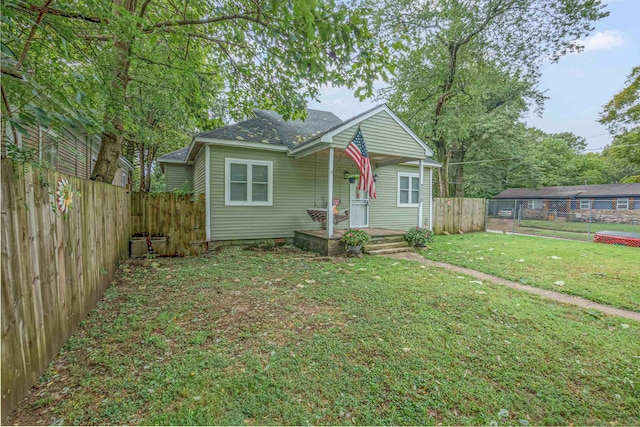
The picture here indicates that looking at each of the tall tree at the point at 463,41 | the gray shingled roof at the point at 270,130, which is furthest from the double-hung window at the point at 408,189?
the tall tree at the point at 463,41

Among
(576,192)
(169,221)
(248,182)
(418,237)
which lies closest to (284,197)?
(248,182)

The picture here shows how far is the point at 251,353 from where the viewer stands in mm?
2555

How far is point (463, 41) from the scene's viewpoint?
13164 millimetres

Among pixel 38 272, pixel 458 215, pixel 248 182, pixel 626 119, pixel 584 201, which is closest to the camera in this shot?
pixel 38 272

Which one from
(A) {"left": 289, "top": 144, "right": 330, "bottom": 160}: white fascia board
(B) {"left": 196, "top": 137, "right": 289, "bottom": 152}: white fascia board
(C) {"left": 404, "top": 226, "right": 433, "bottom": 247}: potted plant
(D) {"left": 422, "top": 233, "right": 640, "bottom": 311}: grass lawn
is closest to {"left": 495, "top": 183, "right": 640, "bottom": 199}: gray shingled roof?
(D) {"left": 422, "top": 233, "right": 640, "bottom": 311}: grass lawn

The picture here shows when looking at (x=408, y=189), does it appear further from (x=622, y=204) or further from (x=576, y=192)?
(x=576, y=192)

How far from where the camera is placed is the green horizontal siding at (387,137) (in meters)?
7.82

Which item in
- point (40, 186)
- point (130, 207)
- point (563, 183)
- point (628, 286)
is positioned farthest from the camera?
point (563, 183)

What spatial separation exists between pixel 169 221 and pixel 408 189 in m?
8.76

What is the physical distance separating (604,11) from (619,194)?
1707cm

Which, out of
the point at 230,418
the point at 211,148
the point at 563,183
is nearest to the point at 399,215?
the point at 211,148

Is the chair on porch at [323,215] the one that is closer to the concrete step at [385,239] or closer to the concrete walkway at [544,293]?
the concrete step at [385,239]

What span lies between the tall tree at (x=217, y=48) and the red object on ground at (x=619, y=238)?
11631 mm

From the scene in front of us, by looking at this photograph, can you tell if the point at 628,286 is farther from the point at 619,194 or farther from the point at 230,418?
the point at 619,194
